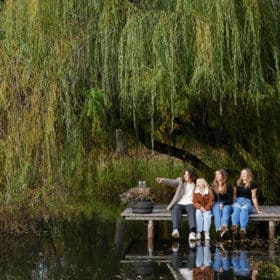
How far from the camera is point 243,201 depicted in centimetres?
1118

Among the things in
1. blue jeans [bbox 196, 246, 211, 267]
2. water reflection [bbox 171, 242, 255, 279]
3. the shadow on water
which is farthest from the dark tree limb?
blue jeans [bbox 196, 246, 211, 267]

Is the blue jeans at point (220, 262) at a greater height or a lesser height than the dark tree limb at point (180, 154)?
lesser

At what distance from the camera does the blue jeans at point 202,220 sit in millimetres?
10984

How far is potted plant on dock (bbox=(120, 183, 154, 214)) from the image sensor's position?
1127 cm

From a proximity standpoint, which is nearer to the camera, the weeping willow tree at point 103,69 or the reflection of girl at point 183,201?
the weeping willow tree at point 103,69

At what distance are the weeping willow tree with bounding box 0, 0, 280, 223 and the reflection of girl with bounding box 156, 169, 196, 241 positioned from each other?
92 cm

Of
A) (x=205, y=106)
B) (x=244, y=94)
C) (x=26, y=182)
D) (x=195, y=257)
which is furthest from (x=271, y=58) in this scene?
(x=26, y=182)

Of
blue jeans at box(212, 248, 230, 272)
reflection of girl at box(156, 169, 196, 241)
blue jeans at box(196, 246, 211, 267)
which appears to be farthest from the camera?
reflection of girl at box(156, 169, 196, 241)

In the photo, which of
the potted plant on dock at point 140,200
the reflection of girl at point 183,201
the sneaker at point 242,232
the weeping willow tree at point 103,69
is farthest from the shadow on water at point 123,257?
the weeping willow tree at point 103,69

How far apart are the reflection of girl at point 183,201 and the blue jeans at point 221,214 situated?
0.98ft

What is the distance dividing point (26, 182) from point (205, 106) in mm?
2962

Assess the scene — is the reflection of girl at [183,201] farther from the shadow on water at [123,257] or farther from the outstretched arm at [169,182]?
the shadow on water at [123,257]

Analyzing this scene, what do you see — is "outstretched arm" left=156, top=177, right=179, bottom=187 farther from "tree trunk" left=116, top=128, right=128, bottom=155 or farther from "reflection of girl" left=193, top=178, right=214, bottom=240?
"tree trunk" left=116, top=128, right=128, bottom=155

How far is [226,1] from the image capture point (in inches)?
412
